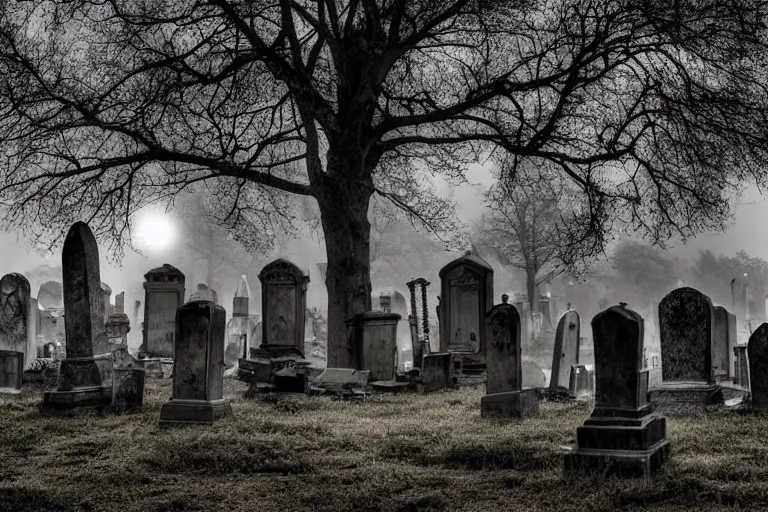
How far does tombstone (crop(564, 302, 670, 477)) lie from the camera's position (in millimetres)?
5750

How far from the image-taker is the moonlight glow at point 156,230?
49531 mm

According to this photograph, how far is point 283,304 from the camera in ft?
55.0

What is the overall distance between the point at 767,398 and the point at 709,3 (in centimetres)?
707

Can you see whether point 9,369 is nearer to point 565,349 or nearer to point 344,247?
point 344,247

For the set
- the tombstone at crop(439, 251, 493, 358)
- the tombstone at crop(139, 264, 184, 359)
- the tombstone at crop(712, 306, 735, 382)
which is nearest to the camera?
the tombstone at crop(712, 306, 735, 382)

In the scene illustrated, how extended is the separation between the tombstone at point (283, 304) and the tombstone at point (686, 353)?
332 inches

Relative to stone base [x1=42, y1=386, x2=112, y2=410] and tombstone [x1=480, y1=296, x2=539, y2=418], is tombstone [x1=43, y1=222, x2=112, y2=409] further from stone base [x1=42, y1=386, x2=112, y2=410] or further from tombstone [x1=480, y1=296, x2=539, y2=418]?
tombstone [x1=480, y1=296, x2=539, y2=418]

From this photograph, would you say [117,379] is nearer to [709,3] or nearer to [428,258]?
[709,3]

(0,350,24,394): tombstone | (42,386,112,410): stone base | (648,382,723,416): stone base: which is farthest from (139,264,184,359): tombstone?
(648,382,723,416): stone base

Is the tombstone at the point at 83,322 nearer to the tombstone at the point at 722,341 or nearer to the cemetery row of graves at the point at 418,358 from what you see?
the cemetery row of graves at the point at 418,358

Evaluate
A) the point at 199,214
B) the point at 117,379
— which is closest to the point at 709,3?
the point at 117,379

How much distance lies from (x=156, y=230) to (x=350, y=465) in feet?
152

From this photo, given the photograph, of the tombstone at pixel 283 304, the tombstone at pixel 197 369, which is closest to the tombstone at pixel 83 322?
the tombstone at pixel 197 369

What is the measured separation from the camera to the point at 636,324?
6348 millimetres
